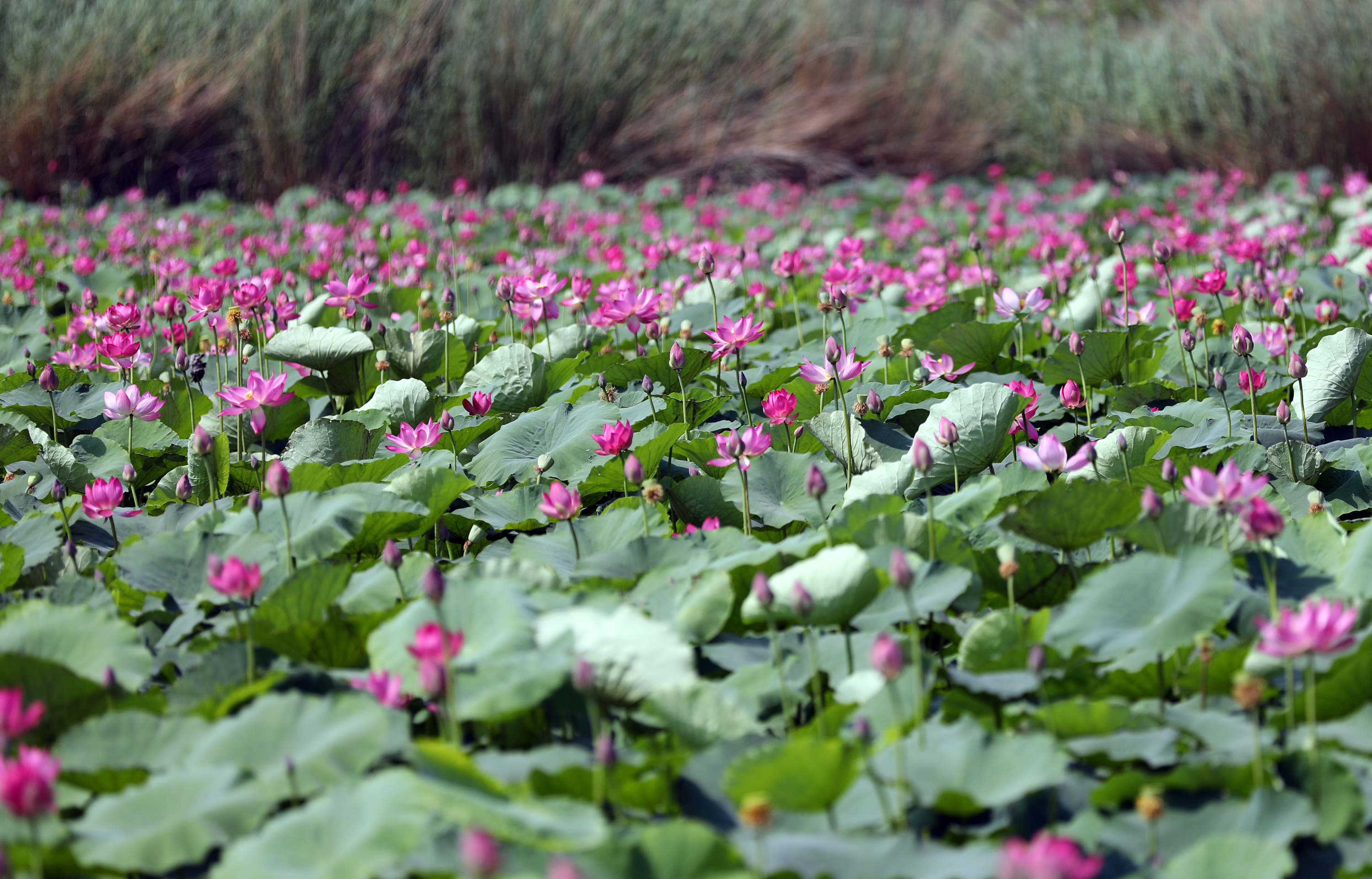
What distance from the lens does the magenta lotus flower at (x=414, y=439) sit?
6.60 ft

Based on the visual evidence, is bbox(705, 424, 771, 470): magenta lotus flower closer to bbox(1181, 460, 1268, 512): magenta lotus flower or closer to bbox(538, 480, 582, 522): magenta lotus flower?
bbox(538, 480, 582, 522): magenta lotus flower

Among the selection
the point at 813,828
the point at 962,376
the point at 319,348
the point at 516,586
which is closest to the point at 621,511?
the point at 516,586

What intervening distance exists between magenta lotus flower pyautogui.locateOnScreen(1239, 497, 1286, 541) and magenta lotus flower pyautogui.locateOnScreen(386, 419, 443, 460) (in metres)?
1.28

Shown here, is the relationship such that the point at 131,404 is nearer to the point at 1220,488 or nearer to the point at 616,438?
the point at 616,438

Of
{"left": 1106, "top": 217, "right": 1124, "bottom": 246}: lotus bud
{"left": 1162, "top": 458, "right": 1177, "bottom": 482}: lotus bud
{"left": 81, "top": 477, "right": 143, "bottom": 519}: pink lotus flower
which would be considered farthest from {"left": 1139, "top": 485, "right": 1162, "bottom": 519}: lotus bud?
{"left": 81, "top": 477, "right": 143, "bottom": 519}: pink lotus flower

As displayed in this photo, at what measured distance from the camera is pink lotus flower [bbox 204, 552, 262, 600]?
51.5 inches

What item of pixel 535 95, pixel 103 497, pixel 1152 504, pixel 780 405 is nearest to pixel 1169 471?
pixel 1152 504

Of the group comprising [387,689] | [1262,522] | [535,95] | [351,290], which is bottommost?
[387,689]

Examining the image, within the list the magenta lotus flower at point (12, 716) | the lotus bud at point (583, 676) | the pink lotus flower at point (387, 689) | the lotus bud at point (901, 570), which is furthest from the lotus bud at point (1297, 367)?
the magenta lotus flower at point (12, 716)

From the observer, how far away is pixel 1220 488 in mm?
1354

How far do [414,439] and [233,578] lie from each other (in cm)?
73

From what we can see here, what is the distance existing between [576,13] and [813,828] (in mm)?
8626

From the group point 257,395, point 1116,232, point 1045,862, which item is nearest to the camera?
point 1045,862

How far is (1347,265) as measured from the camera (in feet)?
13.3
